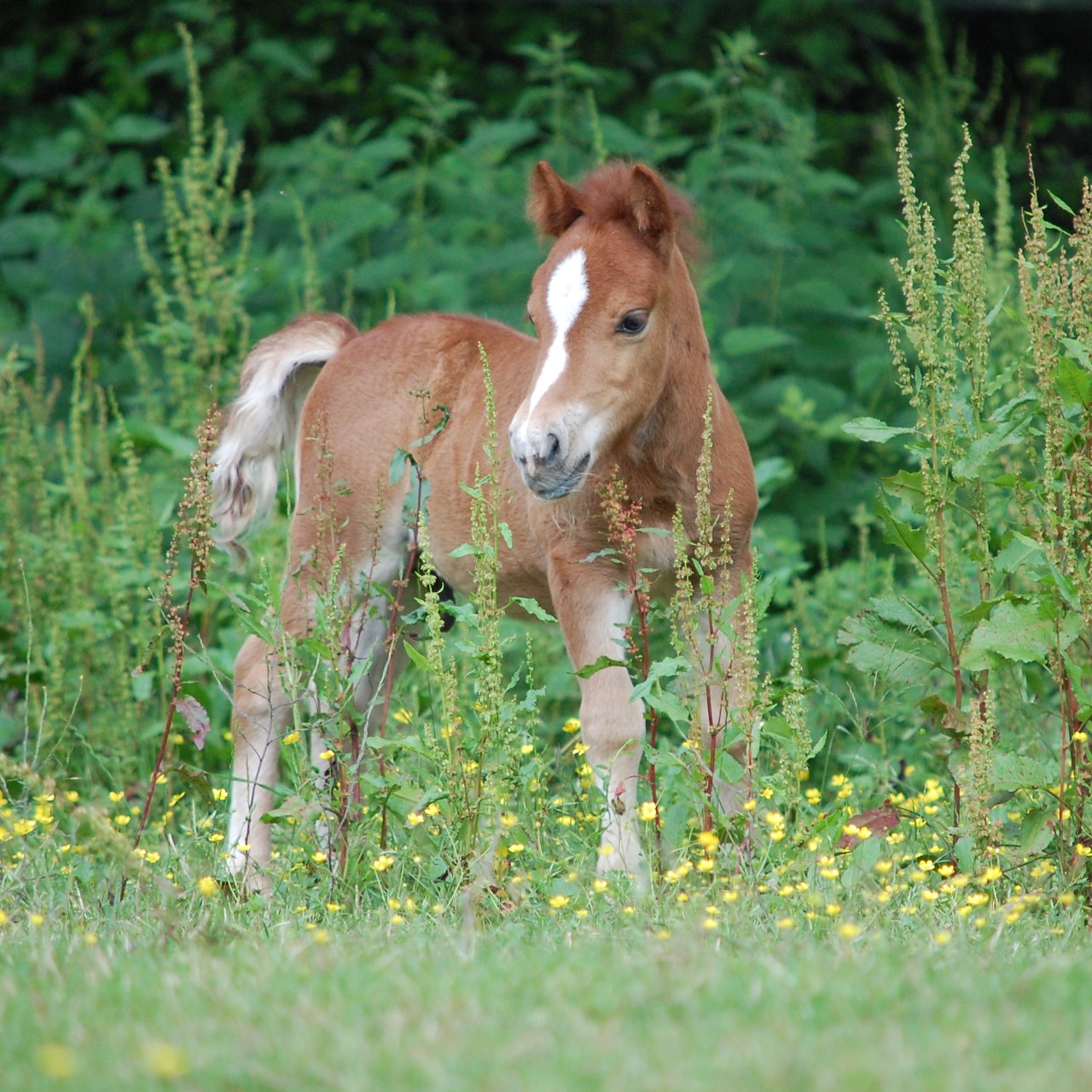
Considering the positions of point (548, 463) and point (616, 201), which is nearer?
point (548, 463)

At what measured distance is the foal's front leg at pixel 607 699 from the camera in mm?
3494

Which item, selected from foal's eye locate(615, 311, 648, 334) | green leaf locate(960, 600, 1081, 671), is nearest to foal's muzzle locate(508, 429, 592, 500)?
foal's eye locate(615, 311, 648, 334)

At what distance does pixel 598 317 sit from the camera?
3500 mm

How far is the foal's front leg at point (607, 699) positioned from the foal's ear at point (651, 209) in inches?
34.7

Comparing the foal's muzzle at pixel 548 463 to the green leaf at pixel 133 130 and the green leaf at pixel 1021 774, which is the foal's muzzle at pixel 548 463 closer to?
the green leaf at pixel 1021 774

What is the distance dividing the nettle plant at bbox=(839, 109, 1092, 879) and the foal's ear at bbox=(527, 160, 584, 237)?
90 centimetres

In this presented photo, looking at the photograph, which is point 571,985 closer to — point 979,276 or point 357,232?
point 979,276

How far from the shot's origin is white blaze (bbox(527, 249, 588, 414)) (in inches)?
135

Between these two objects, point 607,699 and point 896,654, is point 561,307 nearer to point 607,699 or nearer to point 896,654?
point 607,699

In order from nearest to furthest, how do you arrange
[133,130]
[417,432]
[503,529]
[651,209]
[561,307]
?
[503,529], [561,307], [651,209], [417,432], [133,130]

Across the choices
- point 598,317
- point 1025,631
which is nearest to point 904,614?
point 1025,631

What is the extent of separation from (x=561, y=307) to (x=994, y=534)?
1.20 metres

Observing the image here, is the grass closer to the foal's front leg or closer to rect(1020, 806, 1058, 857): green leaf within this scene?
rect(1020, 806, 1058, 857): green leaf

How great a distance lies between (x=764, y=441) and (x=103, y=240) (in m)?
3.74
